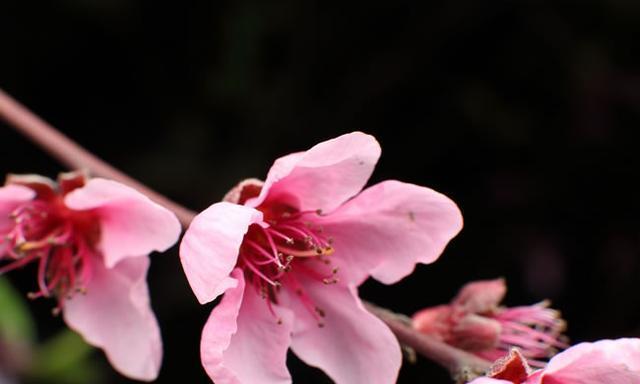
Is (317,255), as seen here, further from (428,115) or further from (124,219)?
(428,115)

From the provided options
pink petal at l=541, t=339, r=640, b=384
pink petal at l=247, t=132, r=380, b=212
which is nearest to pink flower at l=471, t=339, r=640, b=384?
pink petal at l=541, t=339, r=640, b=384

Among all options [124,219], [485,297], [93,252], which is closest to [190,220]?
[124,219]

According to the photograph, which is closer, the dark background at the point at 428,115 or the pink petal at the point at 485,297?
the pink petal at the point at 485,297

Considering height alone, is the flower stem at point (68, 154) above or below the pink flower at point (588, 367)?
below

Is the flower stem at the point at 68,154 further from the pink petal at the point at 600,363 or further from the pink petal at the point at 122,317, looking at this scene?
the pink petal at the point at 600,363

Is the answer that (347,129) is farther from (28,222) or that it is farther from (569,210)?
(28,222)

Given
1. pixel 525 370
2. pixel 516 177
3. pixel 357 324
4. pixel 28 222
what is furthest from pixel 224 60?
pixel 525 370

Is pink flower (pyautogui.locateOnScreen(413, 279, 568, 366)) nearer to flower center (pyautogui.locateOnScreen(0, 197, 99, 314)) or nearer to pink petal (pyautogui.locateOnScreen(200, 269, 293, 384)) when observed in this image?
pink petal (pyautogui.locateOnScreen(200, 269, 293, 384))

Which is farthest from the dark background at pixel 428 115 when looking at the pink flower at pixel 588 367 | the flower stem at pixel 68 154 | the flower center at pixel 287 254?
the pink flower at pixel 588 367
